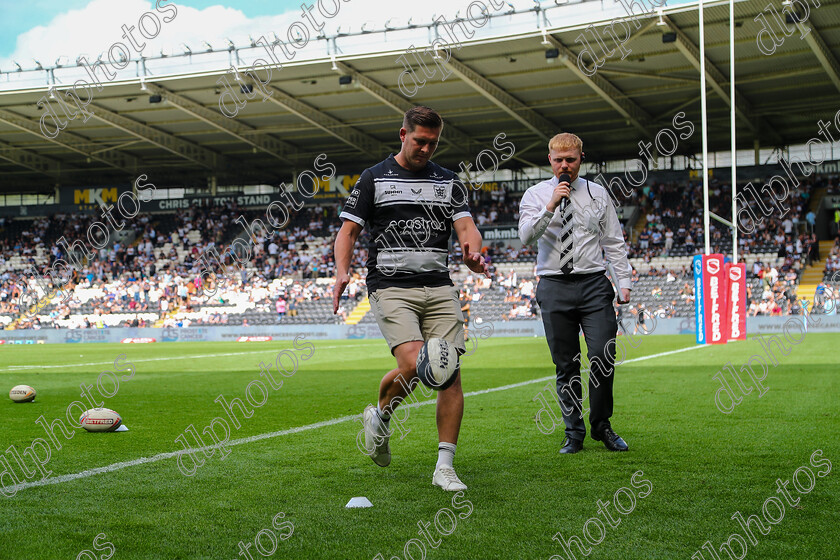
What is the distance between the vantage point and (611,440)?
5.47 m

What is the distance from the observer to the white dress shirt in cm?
555

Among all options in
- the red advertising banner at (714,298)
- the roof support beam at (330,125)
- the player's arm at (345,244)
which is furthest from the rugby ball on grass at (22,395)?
the roof support beam at (330,125)

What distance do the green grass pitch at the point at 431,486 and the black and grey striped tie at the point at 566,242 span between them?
1.17m

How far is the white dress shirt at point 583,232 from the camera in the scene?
555 centimetres

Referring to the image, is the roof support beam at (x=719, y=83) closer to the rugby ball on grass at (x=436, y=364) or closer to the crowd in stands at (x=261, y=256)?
the crowd in stands at (x=261, y=256)

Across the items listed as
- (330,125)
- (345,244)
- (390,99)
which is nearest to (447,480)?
(345,244)

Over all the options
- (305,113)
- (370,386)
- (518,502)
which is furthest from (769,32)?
(518,502)

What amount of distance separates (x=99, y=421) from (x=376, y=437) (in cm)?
305

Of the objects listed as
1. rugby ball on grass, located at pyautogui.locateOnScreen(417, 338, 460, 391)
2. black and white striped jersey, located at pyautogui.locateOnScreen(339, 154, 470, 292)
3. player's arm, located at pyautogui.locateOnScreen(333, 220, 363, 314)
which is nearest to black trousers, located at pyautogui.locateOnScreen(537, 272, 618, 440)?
black and white striped jersey, located at pyautogui.locateOnScreen(339, 154, 470, 292)

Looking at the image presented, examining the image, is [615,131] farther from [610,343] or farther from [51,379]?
[610,343]

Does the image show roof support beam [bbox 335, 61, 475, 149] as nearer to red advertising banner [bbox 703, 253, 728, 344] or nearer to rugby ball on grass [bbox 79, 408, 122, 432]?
red advertising banner [bbox 703, 253, 728, 344]

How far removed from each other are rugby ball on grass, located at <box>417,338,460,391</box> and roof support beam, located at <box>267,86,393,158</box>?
1107 inches

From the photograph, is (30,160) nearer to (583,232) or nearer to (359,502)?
(583,232)

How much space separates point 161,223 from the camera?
44938mm
